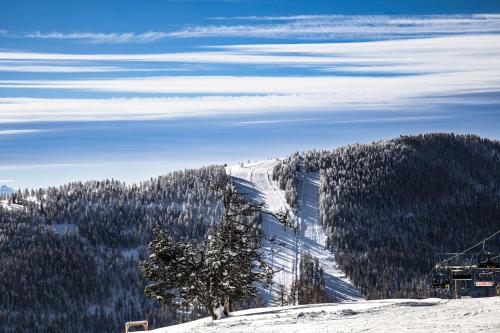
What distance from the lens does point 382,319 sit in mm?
35219

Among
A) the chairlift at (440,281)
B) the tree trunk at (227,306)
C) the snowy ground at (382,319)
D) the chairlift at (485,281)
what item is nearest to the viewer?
the snowy ground at (382,319)

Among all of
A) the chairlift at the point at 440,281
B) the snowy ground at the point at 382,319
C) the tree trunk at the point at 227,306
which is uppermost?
the snowy ground at the point at 382,319

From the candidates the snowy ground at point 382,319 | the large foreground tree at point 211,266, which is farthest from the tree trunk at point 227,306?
the snowy ground at point 382,319

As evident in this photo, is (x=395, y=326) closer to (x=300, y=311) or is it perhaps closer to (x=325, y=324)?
(x=325, y=324)

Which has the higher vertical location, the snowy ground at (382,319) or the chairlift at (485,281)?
the snowy ground at (382,319)

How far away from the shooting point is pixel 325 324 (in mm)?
35094

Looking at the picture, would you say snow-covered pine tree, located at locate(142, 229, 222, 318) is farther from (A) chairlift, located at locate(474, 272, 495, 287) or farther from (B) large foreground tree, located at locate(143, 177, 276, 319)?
(A) chairlift, located at locate(474, 272, 495, 287)

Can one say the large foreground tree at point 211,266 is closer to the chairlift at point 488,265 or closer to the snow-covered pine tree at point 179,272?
the snow-covered pine tree at point 179,272

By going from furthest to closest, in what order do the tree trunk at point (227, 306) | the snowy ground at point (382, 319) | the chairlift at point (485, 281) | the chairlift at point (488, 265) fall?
the chairlift at point (485, 281), the chairlift at point (488, 265), the tree trunk at point (227, 306), the snowy ground at point (382, 319)

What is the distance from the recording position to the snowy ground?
104ft

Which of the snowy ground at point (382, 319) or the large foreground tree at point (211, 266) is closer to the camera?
the snowy ground at point (382, 319)

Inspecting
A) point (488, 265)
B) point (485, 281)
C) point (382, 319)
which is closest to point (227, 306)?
point (382, 319)

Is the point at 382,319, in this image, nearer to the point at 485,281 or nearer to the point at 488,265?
the point at 488,265

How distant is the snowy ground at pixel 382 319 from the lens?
104 feet
